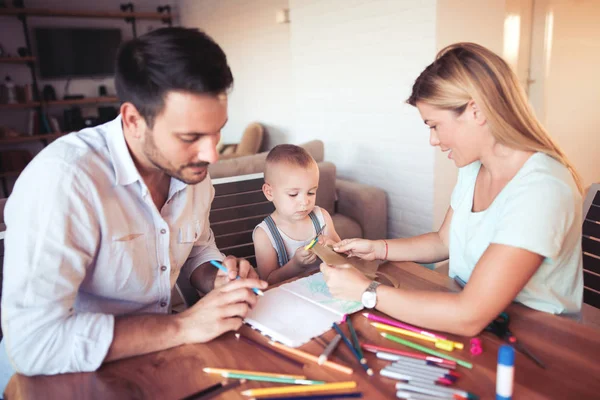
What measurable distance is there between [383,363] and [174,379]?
1.38 feet

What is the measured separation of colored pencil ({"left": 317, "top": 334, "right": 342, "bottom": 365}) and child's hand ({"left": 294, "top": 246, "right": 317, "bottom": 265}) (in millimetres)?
561

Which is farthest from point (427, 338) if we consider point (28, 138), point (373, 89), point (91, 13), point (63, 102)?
point (91, 13)

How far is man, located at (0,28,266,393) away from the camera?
92cm

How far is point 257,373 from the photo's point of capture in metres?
0.90

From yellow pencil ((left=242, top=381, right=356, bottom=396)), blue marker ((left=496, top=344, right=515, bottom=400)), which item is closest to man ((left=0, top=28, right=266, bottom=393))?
yellow pencil ((left=242, top=381, right=356, bottom=396))

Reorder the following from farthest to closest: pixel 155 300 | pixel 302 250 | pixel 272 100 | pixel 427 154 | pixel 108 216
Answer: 1. pixel 272 100
2. pixel 427 154
3. pixel 302 250
4. pixel 155 300
5. pixel 108 216

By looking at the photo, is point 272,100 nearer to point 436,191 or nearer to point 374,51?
point 374,51

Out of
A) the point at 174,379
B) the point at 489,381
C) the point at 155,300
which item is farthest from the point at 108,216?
the point at 489,381

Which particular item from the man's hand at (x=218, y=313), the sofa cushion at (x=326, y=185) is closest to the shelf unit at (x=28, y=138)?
the sofa cushion at (x=326, y=185)

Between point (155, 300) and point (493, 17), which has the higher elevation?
point (493, 17)

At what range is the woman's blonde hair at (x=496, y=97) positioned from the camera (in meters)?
→ 1.19

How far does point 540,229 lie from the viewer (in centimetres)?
104

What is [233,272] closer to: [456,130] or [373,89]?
[456,130]

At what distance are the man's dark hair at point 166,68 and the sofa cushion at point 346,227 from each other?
6.45 feet
